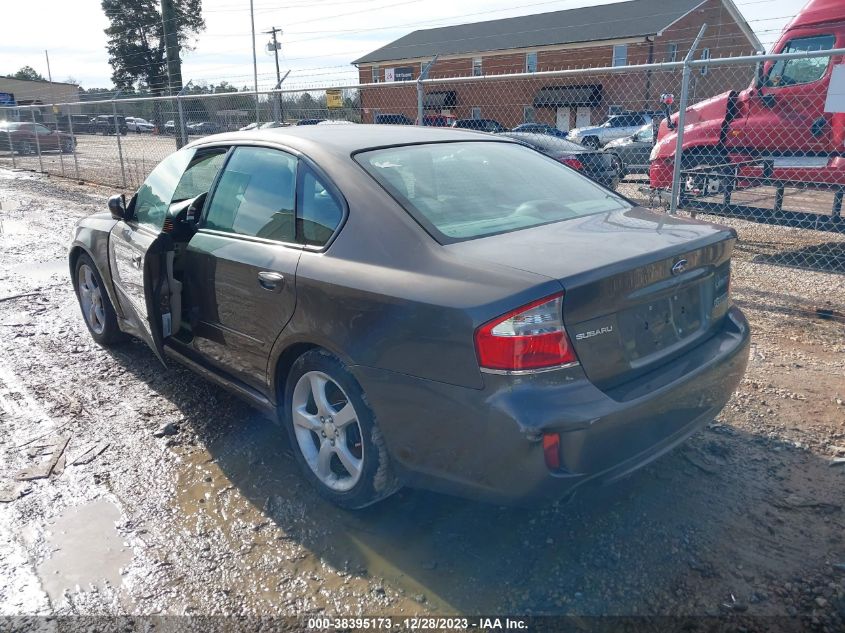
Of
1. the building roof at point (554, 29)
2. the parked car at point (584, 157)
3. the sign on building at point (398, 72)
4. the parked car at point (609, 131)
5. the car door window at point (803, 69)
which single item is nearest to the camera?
the car door window at point (803, 69)

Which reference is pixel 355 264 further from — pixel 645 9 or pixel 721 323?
pixel 645 9

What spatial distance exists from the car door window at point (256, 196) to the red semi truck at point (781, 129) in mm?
6652

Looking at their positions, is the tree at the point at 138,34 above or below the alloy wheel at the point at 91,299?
above

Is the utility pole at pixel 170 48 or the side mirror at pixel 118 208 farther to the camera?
the utility pole at pixel 170 48

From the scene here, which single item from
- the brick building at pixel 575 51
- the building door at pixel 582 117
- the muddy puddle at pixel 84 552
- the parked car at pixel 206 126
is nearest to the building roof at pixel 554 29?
the brick building at pixel 575 51

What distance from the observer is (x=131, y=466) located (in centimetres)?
349

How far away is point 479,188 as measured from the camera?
10.3 ft

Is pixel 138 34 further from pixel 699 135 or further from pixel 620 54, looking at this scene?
pixel 699 135

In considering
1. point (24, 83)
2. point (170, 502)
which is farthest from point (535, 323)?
point (24, 83)

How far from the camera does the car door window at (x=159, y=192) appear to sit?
4.13 m

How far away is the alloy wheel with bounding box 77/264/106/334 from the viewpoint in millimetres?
5023

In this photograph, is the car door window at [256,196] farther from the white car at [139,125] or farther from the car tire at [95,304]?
Answer: the white car at [139,125]

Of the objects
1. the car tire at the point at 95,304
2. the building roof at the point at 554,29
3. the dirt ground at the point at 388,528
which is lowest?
the dirt ground at the point at 388,528

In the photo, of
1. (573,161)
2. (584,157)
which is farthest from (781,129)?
(584,157)
